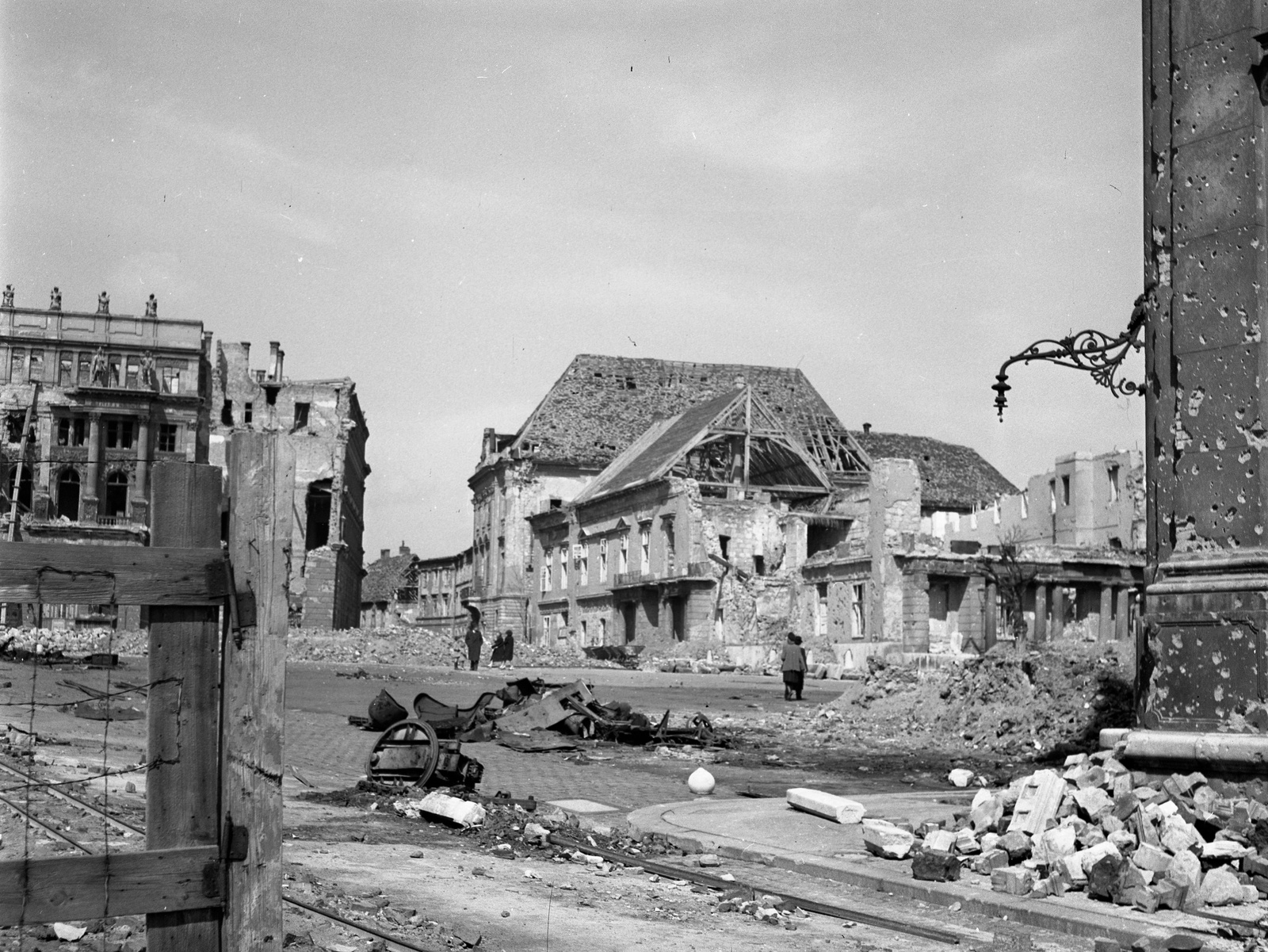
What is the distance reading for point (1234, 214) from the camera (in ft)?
28.4

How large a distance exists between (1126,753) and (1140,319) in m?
3.25

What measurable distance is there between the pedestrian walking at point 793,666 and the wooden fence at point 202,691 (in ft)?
82.0

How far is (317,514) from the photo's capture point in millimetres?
80375

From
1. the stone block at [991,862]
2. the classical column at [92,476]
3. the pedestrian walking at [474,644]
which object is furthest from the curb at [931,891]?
the classical column at [92,476]

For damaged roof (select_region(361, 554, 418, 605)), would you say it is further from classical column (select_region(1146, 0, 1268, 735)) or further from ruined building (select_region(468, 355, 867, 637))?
classical column (select_region(1146, 0, 1268, 735))

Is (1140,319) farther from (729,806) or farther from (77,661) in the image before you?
(77,661)

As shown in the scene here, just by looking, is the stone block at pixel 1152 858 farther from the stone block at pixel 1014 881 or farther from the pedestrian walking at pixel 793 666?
the pedestrian walking at pixel 793 666

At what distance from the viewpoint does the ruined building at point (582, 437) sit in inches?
2699

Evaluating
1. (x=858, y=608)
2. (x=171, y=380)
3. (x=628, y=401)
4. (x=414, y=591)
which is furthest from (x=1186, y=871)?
(x=414, y=591)

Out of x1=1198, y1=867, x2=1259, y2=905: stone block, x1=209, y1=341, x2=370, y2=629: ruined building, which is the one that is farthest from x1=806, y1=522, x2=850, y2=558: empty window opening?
x1=1198, y1=867, x2=1259, y2=905: stone block

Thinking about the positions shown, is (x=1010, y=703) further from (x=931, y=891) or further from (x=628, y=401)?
(x=628, y=401)

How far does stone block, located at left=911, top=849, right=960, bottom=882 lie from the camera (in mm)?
7664

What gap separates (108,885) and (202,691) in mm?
521

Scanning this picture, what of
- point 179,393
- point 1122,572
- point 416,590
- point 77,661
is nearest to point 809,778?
point 77,661
